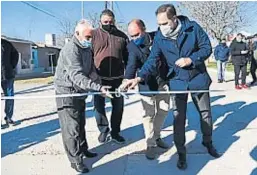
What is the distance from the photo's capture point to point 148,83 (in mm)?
4926

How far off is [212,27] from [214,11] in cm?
166

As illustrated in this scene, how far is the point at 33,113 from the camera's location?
8531 mm

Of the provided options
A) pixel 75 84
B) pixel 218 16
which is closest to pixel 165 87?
pixel 75 84

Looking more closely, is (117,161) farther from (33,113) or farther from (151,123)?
(33,113)

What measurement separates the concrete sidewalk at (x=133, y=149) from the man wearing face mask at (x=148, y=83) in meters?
0.28

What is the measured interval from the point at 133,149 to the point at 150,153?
1.32 ft

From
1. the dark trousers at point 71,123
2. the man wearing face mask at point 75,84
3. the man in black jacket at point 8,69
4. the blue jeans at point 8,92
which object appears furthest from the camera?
the blue jeans at point 8,92

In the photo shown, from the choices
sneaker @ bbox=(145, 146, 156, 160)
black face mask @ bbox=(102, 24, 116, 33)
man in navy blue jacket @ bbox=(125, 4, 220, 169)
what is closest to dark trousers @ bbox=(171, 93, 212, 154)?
man in navy blue jacket @ bbox=(125, 4, 220, 169)

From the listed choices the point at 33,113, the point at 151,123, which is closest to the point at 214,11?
the point at 33,113

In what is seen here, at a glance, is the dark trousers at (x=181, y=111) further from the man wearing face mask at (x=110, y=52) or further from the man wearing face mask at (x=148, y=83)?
the man wearing face mask at (x=110, y=52)

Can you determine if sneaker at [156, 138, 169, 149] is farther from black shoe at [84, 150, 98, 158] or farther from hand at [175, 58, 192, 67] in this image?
hand at [175, 58, 192, 67]

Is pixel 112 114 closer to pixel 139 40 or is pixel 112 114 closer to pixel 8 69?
pixel 139 40

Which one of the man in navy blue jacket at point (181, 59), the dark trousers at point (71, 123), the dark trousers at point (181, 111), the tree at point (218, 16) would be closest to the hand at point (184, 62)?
the man in navy blue jacket at point (181, 59)

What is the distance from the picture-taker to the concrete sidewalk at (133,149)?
444cm
